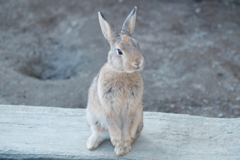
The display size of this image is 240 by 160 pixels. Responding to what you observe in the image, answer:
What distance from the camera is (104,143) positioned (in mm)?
3201

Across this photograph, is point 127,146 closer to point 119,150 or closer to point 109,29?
point 119,150

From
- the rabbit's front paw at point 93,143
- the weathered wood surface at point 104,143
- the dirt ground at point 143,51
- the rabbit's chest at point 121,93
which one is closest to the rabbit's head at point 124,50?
the rabbit's chest at point 121,93

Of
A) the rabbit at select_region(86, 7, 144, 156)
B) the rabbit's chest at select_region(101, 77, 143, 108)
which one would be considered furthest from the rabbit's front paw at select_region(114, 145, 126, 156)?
the rabbit's chest at select_region(101, 77, 143, 108)

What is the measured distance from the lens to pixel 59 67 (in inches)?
244

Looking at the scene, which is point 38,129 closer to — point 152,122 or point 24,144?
point 24,144

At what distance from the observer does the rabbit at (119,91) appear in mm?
2666

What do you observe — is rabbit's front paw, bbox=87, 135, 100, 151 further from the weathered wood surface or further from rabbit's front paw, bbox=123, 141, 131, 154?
rabbit's front paw, bbox=123, 141, 131, 154

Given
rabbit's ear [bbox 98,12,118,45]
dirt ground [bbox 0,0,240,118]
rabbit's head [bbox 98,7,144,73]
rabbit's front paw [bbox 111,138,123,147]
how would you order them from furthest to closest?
dirt ground [bbox 0,0,240,118], rabbit's front paw [bbox 111,138,123,147], rabbit's ear [bbox 98,12,118,45], rabbit's head [bbox 98,7,144,73]

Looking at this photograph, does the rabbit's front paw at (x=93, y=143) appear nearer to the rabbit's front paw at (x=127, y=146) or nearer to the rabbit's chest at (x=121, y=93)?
the rabbit's front paw at (x=127, y=146)

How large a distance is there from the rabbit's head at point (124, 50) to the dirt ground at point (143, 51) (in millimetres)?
2517

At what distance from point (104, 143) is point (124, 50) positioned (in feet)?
3.57

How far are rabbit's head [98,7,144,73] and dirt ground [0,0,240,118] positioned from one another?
2517 mm

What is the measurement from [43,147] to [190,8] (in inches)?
242

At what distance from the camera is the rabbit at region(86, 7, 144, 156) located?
2666mm
